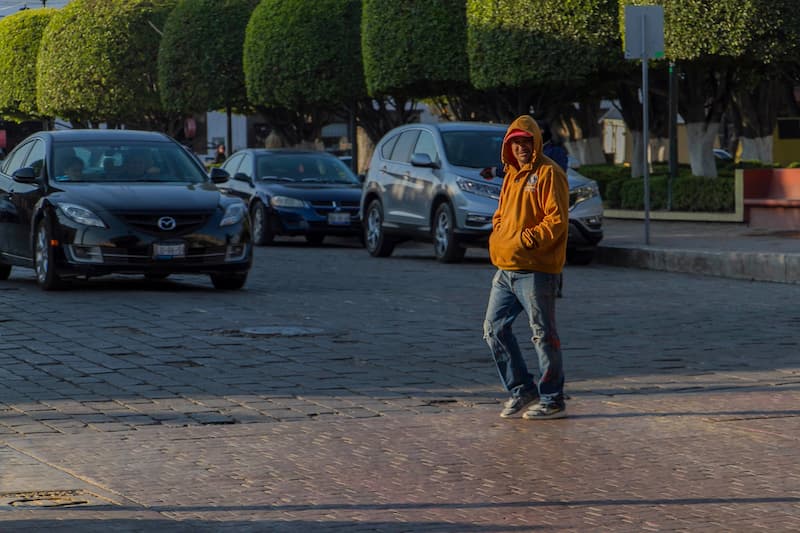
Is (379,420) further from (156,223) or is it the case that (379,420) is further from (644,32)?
(644,32)

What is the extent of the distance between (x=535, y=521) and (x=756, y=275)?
13.1 meters

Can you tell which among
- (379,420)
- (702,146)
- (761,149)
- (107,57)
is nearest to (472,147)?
(702,146)

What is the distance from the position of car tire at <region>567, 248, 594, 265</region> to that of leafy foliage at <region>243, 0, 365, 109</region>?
23132 mm

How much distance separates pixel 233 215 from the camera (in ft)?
53.7

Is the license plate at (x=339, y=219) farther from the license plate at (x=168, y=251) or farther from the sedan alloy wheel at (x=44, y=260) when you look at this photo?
the license plate at (x=168, y=251)

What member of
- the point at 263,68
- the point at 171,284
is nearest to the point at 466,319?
the point at 171,284

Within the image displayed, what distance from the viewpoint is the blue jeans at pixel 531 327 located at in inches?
356

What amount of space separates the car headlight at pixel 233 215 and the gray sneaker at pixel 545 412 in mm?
7505

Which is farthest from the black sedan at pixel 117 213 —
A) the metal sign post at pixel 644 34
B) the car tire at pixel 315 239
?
the car tire at pixel 315 239

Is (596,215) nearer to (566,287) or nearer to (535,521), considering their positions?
(566,287)

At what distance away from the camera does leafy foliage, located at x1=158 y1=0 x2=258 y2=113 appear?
52.5 m

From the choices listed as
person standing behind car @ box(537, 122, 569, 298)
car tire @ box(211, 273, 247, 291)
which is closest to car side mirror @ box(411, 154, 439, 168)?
car tire @ box(211, 273, 247, 291)

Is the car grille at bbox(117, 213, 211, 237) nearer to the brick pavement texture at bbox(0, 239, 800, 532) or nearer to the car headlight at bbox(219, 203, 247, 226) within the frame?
the car headlight at bbox(219, 203, 247, 226)

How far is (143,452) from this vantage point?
8.08 m
